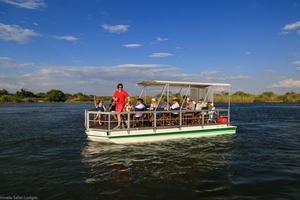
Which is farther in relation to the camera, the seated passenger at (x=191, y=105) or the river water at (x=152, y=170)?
the seated passenger at (x=191, y=105)

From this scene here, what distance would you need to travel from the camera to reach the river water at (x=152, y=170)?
27.2 feet

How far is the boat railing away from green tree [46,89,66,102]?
4818 inches

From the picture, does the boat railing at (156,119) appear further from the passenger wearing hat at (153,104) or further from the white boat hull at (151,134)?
the passenger wearing hat at (153,104)

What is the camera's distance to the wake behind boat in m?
14.9

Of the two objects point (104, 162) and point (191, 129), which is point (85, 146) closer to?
point (104, 162)

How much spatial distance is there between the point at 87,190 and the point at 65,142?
924cm

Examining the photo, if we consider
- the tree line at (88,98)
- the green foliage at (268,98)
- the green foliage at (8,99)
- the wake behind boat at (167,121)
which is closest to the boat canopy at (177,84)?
the wake behind boat at (167,121)

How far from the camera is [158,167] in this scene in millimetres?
10922

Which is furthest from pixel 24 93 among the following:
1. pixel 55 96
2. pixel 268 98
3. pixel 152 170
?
pixel 152 170

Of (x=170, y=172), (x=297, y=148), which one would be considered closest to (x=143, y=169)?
(x=170, y=172)

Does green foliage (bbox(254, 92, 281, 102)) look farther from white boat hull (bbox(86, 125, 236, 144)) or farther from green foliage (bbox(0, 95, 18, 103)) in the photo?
green foliage (bbox(0, 95, 18, 103))

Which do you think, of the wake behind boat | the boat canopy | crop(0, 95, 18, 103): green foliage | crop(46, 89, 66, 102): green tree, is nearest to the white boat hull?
the wake behind boat

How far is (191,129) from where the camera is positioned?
55.2 ft

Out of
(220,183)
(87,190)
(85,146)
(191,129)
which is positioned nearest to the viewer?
(87,190)
